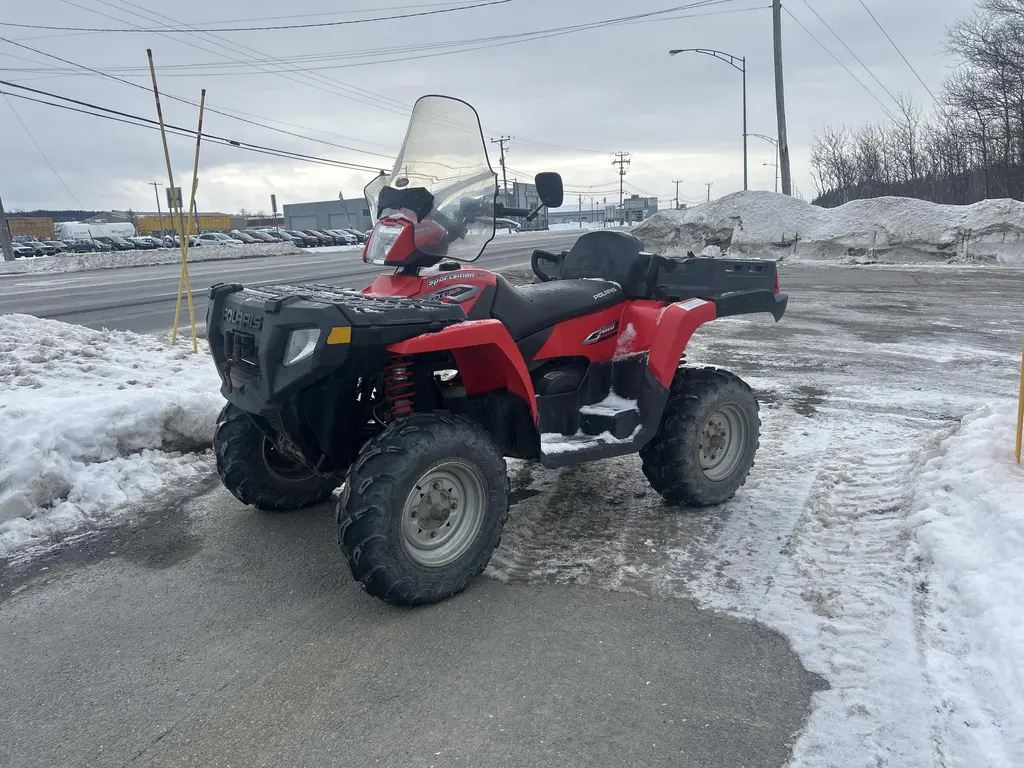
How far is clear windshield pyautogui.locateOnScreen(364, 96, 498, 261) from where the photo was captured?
4238 millimetres

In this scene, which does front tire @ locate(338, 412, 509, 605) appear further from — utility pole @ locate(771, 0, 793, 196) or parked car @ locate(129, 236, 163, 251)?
parked car @ locate(129, 236, 163, 251)

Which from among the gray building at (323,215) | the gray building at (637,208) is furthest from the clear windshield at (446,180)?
the gray building at (323,215)

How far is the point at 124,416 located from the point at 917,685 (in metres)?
5.11

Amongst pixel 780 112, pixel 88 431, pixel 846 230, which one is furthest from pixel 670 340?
pixel 780 112

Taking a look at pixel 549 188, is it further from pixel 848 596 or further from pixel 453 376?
pixel 848 596

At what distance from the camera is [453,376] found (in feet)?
14.0

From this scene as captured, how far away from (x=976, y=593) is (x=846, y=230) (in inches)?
903

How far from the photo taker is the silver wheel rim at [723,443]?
4891 millimetres

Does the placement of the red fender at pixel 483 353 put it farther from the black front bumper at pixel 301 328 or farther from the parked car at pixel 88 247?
the parked car at pixel 88 247

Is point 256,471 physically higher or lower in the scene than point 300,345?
lower

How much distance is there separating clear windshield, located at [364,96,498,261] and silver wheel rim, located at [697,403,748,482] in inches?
71.9

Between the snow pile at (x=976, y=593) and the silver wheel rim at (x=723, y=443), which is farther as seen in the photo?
the silver wheel rim at (x=723, y=443)

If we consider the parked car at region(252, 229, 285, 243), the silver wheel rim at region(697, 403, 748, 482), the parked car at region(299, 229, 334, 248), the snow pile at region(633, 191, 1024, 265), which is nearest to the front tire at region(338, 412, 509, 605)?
the silver wheel rim at region(697, 403, 748, 482)

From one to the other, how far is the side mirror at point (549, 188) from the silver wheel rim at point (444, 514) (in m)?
1.44
